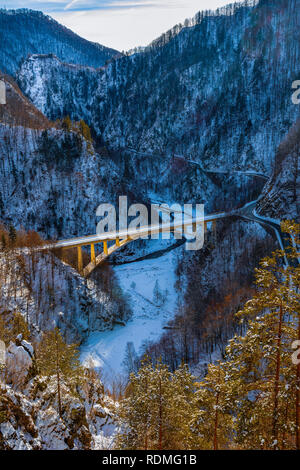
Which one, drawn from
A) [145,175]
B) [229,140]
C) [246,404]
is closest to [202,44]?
[229,140]

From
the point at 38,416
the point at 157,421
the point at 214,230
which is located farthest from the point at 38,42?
the point at 157,421

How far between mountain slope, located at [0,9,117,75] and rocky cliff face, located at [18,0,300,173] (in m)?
46.3

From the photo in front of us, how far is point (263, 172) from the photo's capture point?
85000mm

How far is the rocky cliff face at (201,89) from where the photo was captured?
92250 millimetres

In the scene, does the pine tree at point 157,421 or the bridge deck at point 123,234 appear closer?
the pine tree at point 157,421

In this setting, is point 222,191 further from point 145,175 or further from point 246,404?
point 246,404

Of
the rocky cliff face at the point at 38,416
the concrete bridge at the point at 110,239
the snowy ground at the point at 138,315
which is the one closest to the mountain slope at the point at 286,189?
A: the concrete bridge at the point at 110,239

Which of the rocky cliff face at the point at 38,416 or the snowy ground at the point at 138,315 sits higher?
the rocky cliff face at the point at 38,416

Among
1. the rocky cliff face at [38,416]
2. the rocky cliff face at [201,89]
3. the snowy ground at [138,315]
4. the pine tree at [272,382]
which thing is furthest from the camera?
the rocky cliff face at [201,89]

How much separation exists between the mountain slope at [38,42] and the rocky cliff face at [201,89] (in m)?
46.3

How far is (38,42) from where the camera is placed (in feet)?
578

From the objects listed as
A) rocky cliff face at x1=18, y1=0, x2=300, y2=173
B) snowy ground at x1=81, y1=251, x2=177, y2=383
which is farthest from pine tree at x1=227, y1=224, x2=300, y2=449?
rocky cliff face at x1=18, y1=0, x2=300, y2=173

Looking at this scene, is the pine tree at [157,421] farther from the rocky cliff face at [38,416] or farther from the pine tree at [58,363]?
the pine tree at [58,363]

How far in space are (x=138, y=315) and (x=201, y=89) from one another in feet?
296
